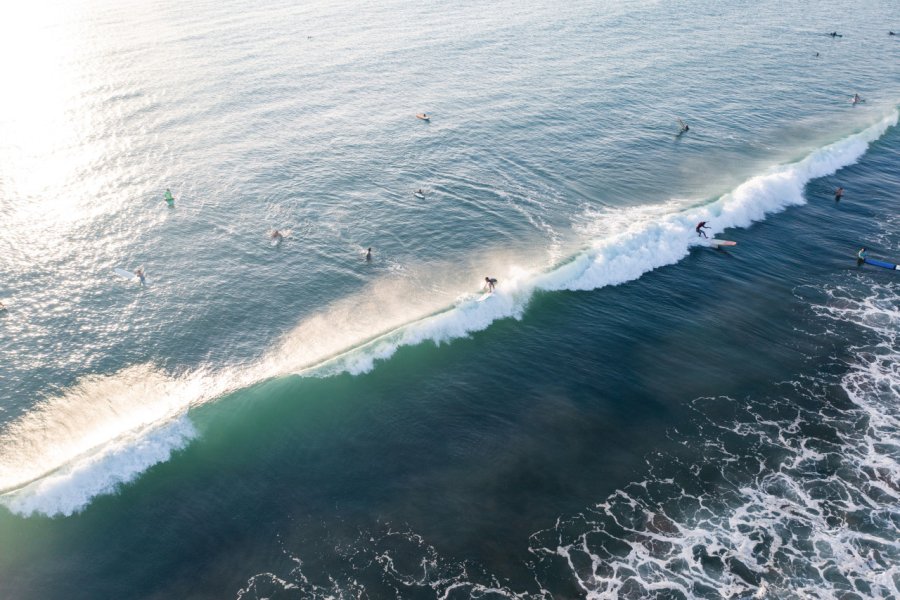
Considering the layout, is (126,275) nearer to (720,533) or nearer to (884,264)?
(720,533)

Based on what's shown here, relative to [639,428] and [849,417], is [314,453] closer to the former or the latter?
[639,428]

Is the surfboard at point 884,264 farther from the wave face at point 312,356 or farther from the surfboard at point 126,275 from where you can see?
the surfboard at point 126,275

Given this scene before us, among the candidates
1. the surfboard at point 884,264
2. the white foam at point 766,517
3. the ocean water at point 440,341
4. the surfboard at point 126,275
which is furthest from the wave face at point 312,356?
the white foam at point 766,517

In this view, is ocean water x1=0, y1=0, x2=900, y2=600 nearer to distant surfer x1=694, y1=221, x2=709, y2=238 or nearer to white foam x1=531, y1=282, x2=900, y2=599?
white foam x1=531, y1=282, x2=900, y2=599

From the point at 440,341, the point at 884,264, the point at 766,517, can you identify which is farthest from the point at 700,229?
the point at 766,517

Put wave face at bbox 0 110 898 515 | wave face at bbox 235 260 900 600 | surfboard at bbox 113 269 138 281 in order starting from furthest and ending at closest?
surfboard at bbox 113 269 138 281 → wave face at bbox 0 110 898 515 → wave face at bbox 235 260 900 600

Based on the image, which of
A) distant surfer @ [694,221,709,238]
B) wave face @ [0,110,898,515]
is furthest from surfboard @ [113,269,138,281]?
distant surfer @ [694,221,709,238]
